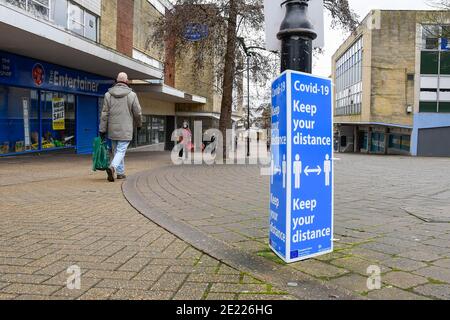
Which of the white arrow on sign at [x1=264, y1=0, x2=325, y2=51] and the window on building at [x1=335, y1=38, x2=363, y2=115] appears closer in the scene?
the white arrow on sign at [x1=264, y1=0, x2=325, y2=51]

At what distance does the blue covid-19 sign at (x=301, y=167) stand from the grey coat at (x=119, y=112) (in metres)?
5.26

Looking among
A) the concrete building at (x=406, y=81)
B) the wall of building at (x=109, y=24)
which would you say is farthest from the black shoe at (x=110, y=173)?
the concrete building at (x=406, y=81)

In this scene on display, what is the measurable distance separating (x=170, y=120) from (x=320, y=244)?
3080cm

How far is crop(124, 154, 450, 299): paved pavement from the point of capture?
3.23 m

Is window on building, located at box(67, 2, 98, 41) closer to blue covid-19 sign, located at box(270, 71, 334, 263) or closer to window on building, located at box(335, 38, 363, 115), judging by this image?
blue covid-19 sign, located at box(270, 71, 334, 263)

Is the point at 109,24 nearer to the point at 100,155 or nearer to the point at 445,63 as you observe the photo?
the point at 100,155

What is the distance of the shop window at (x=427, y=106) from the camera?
38344mm

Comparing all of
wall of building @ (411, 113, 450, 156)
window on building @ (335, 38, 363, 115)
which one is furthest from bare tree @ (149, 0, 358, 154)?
window on building @ (335, 38, 363, 115)

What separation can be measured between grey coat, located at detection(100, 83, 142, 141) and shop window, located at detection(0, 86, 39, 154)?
7294 mm

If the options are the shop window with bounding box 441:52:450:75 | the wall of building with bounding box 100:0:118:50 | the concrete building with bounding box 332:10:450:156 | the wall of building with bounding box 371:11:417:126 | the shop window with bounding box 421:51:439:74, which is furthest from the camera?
the wall of building with bounding box 371:11:417:126

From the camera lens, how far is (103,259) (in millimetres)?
3688

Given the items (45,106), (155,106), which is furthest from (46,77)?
(155,106)

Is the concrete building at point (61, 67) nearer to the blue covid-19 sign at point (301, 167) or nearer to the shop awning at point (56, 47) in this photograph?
the shop awning at point (56, 47)

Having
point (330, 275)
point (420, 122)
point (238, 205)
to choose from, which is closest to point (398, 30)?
point (420, 122)
